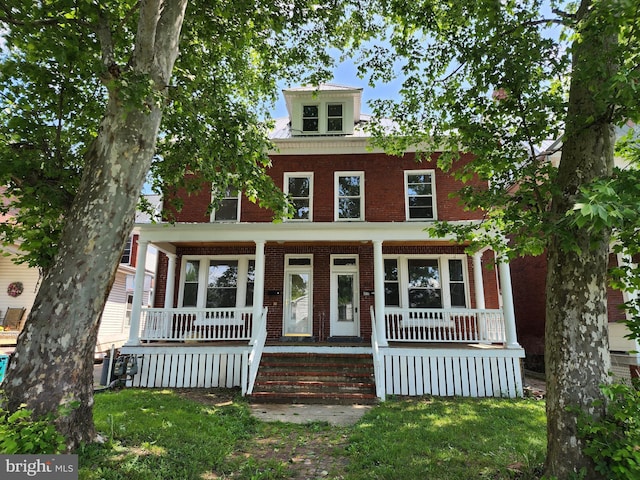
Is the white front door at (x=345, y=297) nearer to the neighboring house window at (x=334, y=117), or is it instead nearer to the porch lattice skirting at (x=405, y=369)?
the porch lattice skirting at (x=405, y=369)

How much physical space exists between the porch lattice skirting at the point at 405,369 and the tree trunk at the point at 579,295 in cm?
497

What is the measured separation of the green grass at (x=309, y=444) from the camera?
12.8 feet

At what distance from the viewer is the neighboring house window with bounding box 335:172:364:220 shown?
1188 cm

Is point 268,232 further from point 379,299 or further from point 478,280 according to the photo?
point 478,280

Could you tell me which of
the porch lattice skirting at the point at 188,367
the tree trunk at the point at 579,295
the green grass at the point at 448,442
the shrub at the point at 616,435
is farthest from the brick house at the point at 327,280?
the shrub at the point at 616,435

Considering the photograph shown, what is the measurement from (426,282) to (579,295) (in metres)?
8.24

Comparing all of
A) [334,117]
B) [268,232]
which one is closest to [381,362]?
[268,232]

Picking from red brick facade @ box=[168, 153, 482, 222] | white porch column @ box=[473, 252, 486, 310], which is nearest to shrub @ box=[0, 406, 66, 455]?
red brick facade @ box=[168, 153, 482, 222]

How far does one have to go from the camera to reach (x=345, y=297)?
1150 centimetres

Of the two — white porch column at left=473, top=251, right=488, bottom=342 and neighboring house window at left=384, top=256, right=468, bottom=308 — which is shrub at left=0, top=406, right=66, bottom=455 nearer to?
neighboring house window at left=384, top=256, right=468, bottom=308

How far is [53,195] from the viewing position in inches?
195

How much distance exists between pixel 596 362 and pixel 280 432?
14.7 feet

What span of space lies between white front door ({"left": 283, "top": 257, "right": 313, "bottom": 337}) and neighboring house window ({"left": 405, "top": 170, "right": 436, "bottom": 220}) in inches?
153

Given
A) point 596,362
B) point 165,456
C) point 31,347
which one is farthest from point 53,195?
point 596,362
